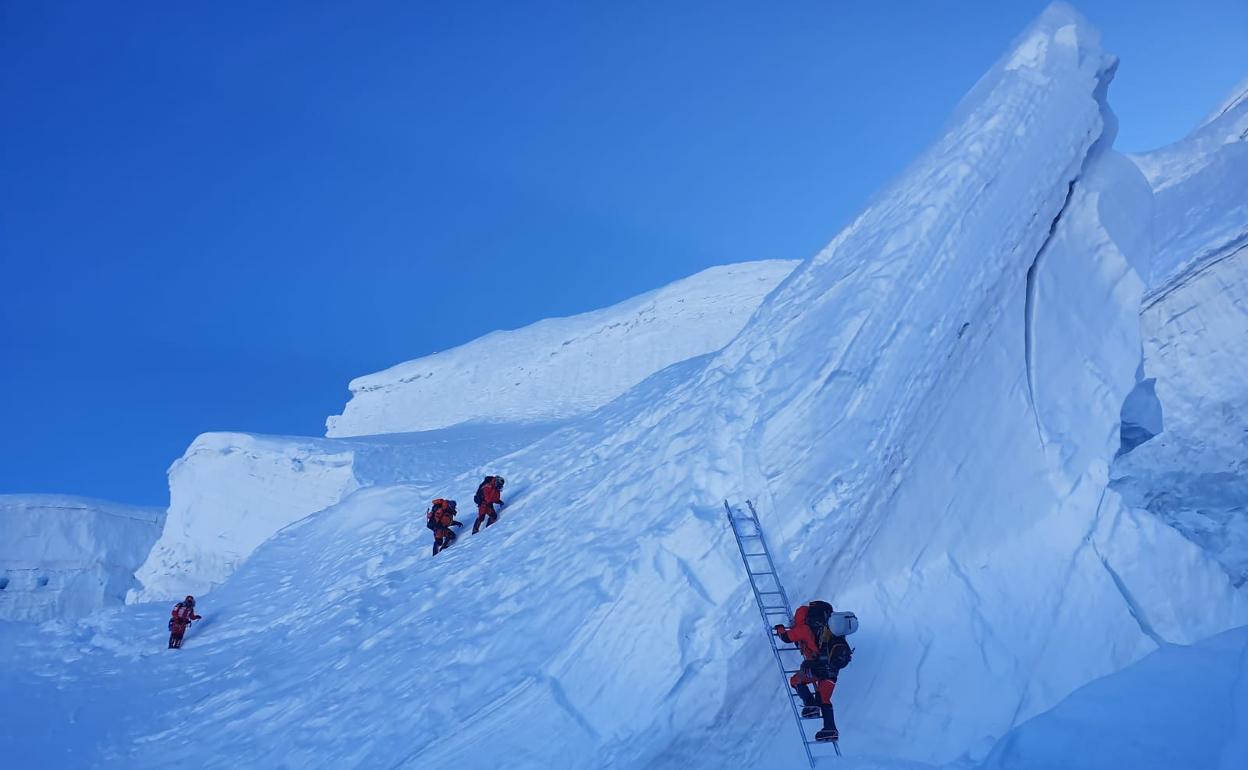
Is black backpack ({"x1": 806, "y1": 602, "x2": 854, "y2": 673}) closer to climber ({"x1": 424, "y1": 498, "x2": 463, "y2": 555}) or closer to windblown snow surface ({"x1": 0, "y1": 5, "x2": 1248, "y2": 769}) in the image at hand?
windblown snow surface ({"x1": 0, "y1": 5, "x2": 1248, "y2": 769})

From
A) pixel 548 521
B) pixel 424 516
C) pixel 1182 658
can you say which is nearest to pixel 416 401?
pixel 424 516

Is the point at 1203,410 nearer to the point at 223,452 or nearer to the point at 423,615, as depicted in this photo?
the point at 423,615

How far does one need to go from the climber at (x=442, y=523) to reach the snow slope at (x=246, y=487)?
6.25m

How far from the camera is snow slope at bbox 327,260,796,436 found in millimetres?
24516

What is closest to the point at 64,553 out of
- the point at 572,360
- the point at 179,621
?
the point at 572,360

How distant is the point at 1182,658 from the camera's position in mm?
6445

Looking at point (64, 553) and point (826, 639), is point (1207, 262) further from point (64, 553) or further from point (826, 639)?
point (64, 553)

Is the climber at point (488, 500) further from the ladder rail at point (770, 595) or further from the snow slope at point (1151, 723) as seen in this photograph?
the snow slope at point (1151, 723)

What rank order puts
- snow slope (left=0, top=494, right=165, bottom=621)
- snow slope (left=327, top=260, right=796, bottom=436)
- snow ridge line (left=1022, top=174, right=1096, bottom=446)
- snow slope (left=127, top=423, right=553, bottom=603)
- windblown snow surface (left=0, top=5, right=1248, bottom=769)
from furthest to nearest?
snow slope (left=0, top=494, right=165, bottom=621) → snow slope (left=327, top=260, right=796, bottom=436) → snow slope (left=127, top=423, right=553, bottom=603) → snow ridge line (left=1022, top=174, right=1096, bottom=446) → windblown snow surface (left=0, top=5, right=1248, bottom=769)

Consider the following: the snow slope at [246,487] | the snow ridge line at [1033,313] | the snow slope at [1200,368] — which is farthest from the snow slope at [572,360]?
the snow slope at [1200,368]

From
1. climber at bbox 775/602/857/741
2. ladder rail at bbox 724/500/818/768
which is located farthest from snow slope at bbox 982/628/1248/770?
ladder rail at bbox 724/500/818/768

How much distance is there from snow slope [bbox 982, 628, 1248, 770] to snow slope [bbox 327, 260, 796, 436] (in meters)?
16.9

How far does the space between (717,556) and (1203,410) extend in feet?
17.5

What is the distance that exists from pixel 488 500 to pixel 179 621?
4.50 m
